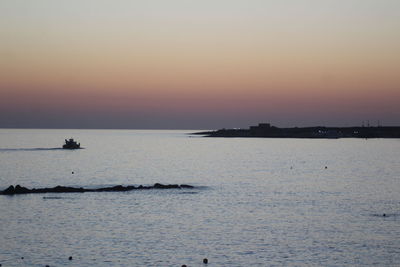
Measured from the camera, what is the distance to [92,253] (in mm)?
34125

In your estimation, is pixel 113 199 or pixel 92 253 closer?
pixel 92 253

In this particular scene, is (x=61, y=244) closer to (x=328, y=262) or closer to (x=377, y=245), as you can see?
(x=328, y=262)

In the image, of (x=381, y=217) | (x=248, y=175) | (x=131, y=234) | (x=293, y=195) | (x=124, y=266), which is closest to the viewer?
(x=124, y=266)

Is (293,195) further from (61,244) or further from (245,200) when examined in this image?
(61,244)

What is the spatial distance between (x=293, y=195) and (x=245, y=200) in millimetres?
7827

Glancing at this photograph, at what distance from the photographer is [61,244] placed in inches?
1436

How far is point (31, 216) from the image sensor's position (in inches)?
1865

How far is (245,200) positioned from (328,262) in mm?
27381

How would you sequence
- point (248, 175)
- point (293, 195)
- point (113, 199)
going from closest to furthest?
1. point (113, 199)
2. point (293, 195)
3. point (248, 175)

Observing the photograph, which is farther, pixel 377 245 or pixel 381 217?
pixel 381 217

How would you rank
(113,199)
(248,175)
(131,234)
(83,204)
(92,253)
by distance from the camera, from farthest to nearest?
(248,175) → (113,199) → (83,204) → (131,234) → (92,253)

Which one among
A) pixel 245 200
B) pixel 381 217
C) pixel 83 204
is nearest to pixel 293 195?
pixel 245 200

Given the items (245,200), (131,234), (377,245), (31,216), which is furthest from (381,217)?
(31,216)

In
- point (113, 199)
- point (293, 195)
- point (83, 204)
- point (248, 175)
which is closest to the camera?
point (83, 204)
